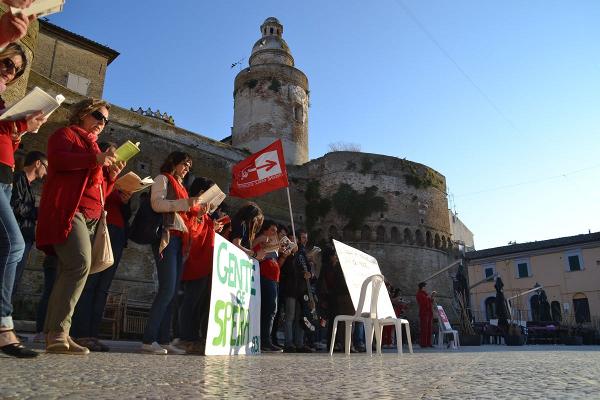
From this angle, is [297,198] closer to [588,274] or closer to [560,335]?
[560,335]

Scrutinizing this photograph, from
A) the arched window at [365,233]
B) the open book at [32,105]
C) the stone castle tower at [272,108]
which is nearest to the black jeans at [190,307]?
the open book at [32,105]

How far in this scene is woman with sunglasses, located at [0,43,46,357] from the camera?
247cm

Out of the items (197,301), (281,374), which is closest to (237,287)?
(197,301)

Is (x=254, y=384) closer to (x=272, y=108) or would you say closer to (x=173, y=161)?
(x=173, y=161)

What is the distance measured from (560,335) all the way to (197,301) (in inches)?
726

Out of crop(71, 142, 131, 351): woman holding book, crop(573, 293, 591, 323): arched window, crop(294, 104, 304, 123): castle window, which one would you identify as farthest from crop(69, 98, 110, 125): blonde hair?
crop(573, 293, 591, 323): arched window

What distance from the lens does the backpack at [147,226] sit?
4098mm

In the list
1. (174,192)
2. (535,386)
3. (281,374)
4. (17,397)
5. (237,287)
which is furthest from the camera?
(237,287)

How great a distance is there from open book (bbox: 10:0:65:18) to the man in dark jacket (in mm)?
2233

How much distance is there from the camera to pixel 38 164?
4.59 meters

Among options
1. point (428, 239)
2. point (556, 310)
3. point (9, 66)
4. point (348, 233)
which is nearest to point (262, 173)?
point (9, 66)

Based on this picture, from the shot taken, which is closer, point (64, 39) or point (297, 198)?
point (64, 39)

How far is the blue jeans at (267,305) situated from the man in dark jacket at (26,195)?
8.61 ft

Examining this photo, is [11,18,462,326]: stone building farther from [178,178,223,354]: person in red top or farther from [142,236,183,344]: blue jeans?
[142,236,183,344]: blue jeans
